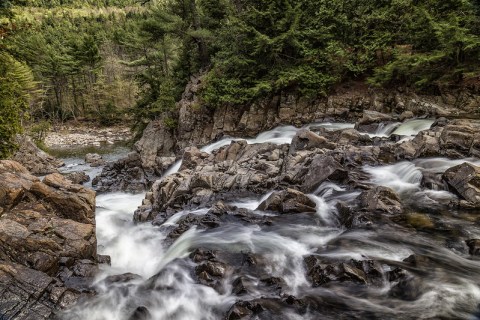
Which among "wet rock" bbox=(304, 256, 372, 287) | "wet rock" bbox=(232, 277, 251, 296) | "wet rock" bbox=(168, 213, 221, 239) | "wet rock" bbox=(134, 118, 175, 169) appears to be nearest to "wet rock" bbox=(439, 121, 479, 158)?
"wet rock" bbox=(304, 256, 372, 287)

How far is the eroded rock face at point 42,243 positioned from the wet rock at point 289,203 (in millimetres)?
5032

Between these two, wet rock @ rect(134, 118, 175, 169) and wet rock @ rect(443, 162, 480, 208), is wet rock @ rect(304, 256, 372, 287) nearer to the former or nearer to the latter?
wet rock @ rect(443, 162, 480, 208)

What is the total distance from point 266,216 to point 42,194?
605 centimetres

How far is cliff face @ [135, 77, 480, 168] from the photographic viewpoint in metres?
18.2

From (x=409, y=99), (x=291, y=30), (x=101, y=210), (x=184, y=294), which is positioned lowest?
(x=101, y=210)

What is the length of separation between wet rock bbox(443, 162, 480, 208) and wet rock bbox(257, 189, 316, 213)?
394 centimetres

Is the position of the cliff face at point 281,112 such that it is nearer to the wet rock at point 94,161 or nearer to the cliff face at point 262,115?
the cliff face at point 262,115

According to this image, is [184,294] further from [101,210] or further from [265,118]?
[265,118]

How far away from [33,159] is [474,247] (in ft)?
96.8

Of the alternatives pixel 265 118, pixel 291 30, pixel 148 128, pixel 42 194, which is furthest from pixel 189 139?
pixel 42 194

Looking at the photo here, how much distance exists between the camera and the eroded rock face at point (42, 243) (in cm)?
621

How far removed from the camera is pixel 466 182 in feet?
30.5

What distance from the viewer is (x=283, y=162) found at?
13805 millimetres

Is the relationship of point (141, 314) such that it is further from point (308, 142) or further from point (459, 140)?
point (459, 140)
